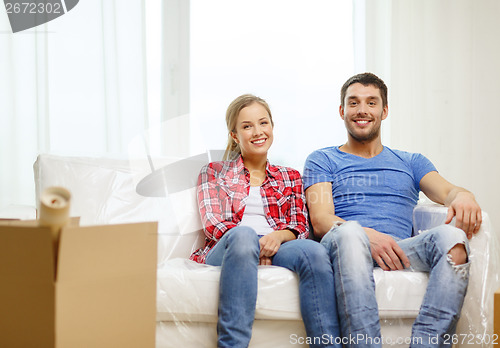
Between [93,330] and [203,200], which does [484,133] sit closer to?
[203,200]

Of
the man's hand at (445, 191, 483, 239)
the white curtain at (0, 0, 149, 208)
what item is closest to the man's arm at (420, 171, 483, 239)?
the man's hand at (445, 191, 483, 239)

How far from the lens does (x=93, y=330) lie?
0.88m

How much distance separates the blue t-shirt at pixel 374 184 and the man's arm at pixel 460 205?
0.10 metres

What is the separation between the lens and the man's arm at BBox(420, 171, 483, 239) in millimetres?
1517

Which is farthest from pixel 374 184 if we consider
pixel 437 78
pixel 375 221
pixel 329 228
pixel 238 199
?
pixel 437 78

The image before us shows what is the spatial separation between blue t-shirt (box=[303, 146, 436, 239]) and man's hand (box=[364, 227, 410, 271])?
191mm

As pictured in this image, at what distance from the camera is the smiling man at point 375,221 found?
1357mm

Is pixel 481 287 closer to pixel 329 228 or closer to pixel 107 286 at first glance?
pixel 329 228

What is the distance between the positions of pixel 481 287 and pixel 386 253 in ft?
0.92

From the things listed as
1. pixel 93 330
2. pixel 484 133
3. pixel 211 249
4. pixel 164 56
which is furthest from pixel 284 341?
pixel 484 133

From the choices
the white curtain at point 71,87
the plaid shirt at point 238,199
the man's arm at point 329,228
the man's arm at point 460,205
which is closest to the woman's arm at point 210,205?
the plaid shirt at point 238,199

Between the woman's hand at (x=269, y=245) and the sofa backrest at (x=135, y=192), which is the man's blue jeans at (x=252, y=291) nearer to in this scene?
the woman's hand at (x=269, y=245)

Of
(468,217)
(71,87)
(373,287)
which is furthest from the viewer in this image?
(71,87)

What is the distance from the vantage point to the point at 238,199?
1741mm
